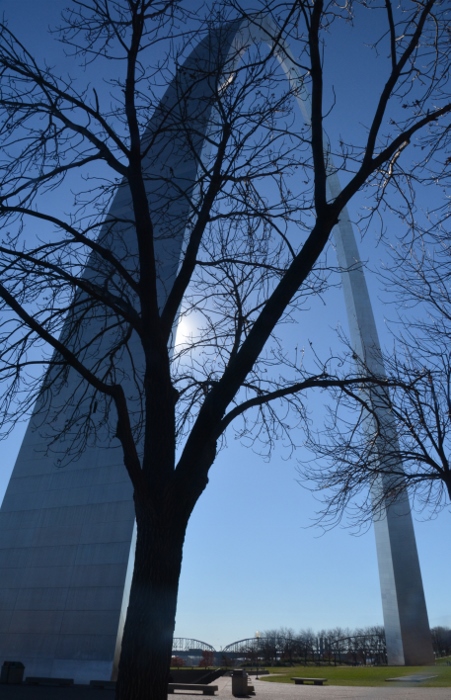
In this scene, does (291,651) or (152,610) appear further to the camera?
(291,651)

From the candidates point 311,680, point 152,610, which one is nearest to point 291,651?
point 311,680

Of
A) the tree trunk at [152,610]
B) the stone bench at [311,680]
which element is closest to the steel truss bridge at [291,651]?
the stone bench at [311,680]

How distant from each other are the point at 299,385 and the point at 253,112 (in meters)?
2.23

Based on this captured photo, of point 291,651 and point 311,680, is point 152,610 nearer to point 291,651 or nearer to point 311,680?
point 311,680

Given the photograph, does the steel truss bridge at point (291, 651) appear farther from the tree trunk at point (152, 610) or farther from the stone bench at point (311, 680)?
the tree trunk at point (152, 610)

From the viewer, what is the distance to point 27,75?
15.0 feet

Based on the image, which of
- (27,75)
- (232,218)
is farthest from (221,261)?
(27,75)

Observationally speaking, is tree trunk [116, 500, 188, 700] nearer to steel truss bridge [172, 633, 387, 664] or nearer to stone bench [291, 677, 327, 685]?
stone bench [291, 677, 327, 685]

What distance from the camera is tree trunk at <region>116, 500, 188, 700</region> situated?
3105 mm

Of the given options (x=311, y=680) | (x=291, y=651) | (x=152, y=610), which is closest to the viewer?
(x=152, y=610)

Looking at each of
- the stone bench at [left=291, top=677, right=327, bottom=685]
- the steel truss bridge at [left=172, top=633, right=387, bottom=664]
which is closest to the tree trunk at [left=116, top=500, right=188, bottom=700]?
the stone bench at [left=291, top=677, right=327, bottom=685]

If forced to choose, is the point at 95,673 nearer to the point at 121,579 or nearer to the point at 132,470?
the point at 121,579

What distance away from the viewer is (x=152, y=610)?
3240 mm

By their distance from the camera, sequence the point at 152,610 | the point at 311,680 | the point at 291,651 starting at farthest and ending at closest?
the point at 291,651, the point at 311,680, the point at 152,610
